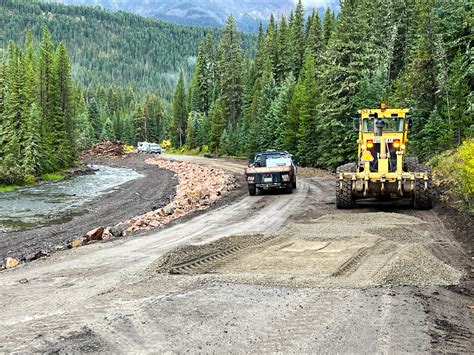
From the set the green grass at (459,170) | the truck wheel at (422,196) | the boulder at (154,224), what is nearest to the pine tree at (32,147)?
the boulder at (154,224)

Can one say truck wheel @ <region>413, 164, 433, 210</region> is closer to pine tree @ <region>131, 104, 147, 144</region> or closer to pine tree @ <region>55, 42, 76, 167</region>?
pine tree @ <region>55, 42, 76, 167</region>

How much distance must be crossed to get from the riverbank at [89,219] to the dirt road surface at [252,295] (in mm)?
4249

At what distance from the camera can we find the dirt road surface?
555cm

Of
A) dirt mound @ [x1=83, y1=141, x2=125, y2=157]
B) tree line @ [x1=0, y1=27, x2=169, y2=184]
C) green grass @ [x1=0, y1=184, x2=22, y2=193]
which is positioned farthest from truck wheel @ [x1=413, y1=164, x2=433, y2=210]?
dirt mound @ [x1=83, y1=141, x2=125, y2=157]

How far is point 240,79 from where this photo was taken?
74.2 meters

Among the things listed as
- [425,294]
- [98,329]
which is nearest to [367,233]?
[425,294]

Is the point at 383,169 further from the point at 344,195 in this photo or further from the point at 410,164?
the point at 344,195

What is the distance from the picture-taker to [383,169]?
53.9 feet

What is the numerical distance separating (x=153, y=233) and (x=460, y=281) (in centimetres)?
843

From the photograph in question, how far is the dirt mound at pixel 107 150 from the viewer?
84.1 meters

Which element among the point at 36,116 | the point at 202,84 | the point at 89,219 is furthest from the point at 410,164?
the point at 202,84

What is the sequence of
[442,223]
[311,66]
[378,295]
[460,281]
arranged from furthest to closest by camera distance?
[311,66] < [442,223] < [460,281] < [378,295]

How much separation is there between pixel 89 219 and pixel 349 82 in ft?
71.1

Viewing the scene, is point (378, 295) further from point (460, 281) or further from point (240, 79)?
point (240, 79)
